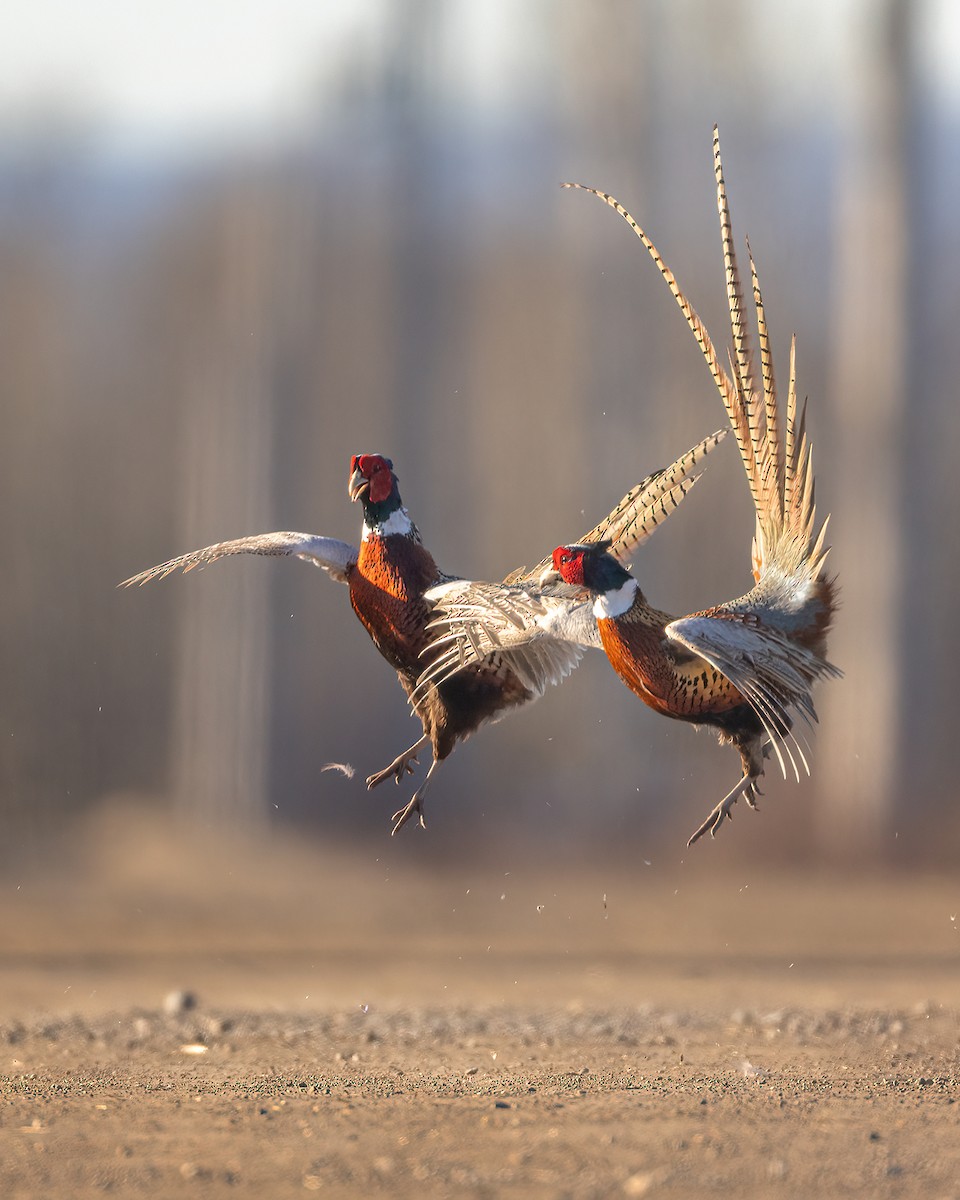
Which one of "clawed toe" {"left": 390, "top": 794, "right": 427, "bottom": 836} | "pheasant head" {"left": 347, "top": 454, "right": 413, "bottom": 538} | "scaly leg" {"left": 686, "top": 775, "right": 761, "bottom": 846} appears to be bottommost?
"clawed toe" {"left": 390, "top": 794, "right": 427, "bottom": 836}

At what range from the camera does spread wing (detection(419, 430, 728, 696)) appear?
203 inches

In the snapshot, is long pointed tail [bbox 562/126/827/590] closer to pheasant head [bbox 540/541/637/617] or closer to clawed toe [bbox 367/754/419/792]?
pheasant head [bbox 540/541/637/617]

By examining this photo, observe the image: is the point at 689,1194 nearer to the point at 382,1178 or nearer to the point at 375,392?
the point at 382,1178

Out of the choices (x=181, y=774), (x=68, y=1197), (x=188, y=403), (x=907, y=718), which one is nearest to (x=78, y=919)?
(x=181, y=774)

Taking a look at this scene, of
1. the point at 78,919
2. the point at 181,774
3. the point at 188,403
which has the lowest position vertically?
the point at 78,919

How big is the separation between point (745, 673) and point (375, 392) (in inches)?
567

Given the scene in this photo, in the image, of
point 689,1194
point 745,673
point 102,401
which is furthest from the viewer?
point 102,401

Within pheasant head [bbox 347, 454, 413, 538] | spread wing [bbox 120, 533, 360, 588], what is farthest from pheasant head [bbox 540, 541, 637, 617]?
spread wing [bbox 120, 533, 360, 588]

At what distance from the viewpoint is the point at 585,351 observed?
55.1 ft

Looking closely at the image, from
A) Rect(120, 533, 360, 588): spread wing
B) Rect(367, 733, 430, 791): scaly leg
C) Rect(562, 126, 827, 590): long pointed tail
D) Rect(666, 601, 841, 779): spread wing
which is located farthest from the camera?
Rect(367, 733, 430, 791): scaly leg

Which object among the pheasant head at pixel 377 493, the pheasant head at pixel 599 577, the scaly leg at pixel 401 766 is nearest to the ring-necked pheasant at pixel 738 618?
the pheasant head at pixel 599 577

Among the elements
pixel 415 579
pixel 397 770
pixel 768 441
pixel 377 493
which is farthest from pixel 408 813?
pixel 768 441

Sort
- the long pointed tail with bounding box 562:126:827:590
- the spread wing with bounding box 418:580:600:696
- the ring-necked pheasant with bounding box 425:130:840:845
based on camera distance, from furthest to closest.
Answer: the long pointed tail with bounding box 562:126:827:590 → the spread wing with bounding box 418:580:600:696 → the ring-necked pheasant with bounding box 425:130:840:845

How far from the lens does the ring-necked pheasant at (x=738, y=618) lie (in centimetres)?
494
